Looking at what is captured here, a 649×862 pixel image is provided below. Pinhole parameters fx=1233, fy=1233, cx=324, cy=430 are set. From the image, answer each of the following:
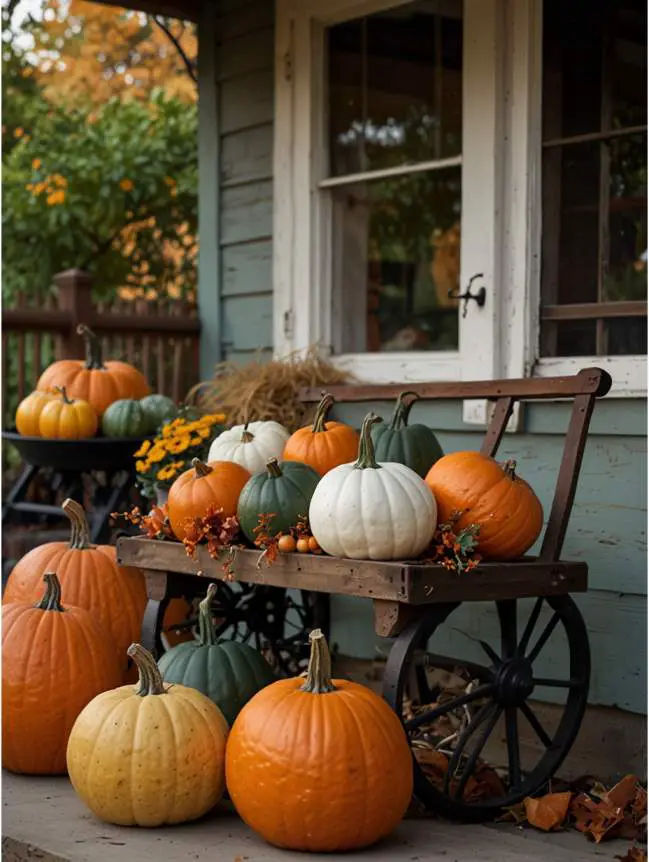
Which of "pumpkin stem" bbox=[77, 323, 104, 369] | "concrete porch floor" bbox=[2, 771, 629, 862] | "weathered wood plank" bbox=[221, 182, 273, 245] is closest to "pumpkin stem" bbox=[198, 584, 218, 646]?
"concrete porch floor" bbox=[2, 771, 629, 862]

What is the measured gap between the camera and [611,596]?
3.97 meters

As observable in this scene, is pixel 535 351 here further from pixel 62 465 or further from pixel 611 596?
pixel 62 465

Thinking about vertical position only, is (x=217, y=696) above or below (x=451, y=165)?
below

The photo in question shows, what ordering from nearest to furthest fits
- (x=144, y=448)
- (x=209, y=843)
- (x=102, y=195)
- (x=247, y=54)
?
(x=209, y=843) < (x=144, y=448) < (x=247, y=54) < (x=102, y=195)

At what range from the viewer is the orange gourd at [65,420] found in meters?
4.52

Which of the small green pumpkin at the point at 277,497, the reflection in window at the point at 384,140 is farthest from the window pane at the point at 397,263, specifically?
the small green pumpkin at the point at 277,497

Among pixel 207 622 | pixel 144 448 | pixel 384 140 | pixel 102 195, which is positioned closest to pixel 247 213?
pixel 384 140

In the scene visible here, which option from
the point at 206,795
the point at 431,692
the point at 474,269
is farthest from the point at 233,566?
the point at 474,269

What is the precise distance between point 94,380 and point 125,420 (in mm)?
276

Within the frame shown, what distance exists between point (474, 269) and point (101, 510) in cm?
164

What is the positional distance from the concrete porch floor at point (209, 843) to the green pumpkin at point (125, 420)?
1656 mm

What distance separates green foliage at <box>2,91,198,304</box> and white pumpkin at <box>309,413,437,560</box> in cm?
603

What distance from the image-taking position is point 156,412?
461 centimetres

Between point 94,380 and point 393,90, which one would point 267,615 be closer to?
point 94,380
